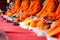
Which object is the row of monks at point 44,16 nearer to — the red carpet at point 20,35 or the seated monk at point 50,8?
the seated monk at point 50,8

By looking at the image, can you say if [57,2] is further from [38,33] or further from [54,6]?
[38,33]

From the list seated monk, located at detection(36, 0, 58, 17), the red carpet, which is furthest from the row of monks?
the red carpet

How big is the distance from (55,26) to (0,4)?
4824 millimetres

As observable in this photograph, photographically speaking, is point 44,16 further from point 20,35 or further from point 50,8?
point 20,35

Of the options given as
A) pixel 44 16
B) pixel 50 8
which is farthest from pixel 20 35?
pixel 50 8

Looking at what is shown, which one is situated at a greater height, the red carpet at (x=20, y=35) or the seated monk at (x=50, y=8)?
the seated monk at (x=50, y=8)

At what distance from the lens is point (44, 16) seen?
9.95 feet

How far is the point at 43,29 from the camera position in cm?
247

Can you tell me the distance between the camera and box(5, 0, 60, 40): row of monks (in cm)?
217

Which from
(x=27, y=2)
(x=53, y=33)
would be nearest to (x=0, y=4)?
(x=27, y=2)

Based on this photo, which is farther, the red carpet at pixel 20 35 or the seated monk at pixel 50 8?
the seated monk at pixel 50 8

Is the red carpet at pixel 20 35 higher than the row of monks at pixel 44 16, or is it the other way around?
the row of monks at pixel 44 16

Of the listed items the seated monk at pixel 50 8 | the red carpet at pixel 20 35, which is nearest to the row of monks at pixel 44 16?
the seated monk at pixel 50 8

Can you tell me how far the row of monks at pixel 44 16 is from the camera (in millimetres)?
2171
